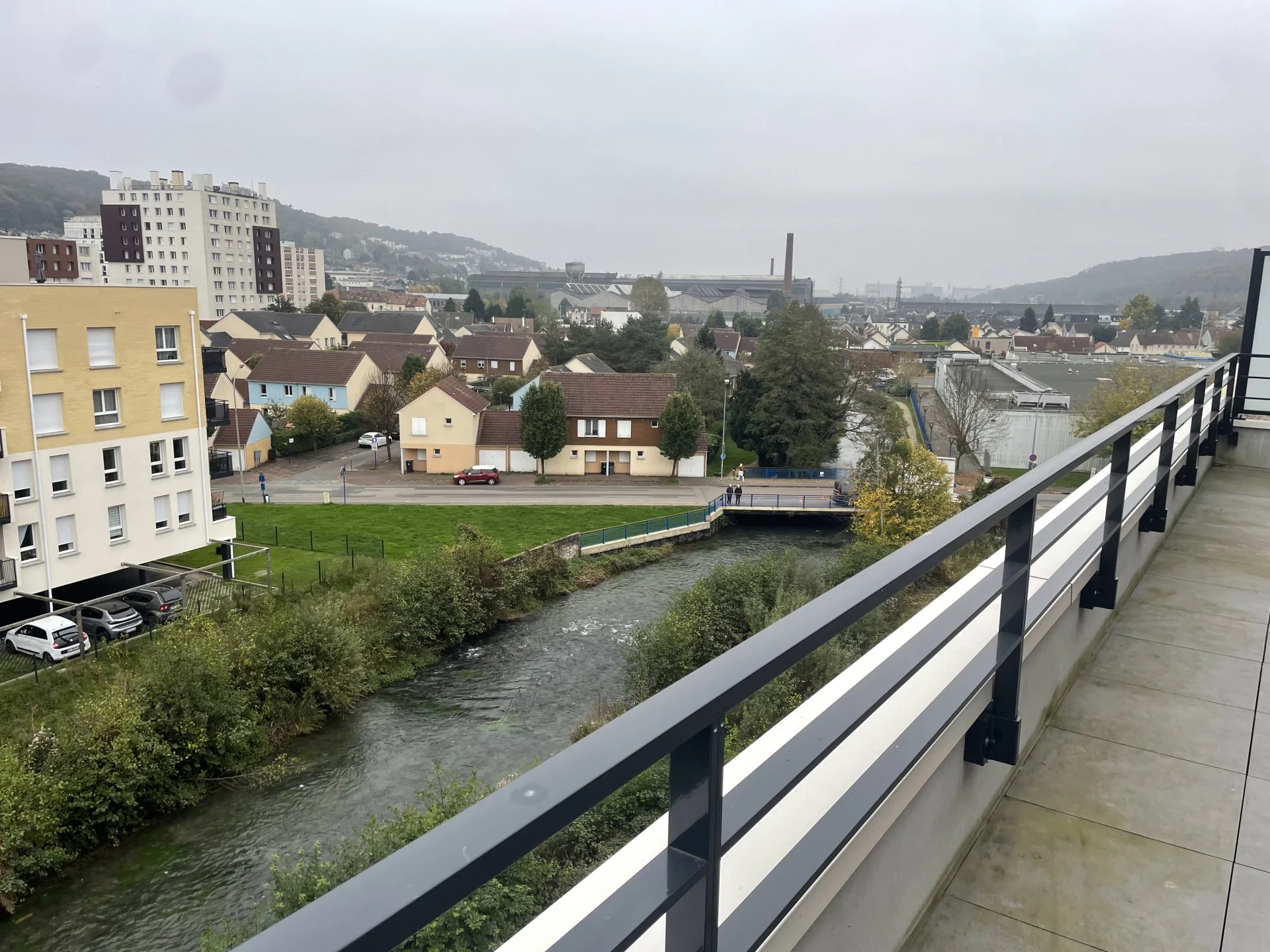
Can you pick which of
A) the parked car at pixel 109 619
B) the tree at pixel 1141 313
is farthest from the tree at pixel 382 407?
the tree at pixel 1141 313

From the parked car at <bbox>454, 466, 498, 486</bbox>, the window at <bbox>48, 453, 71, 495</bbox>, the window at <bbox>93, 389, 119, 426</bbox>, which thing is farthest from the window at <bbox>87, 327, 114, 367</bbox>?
the parked car at <bbox>454, 466, 498, 486</bbox>

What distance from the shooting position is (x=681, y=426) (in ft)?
117

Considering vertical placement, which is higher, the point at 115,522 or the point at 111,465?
the point at 111,465

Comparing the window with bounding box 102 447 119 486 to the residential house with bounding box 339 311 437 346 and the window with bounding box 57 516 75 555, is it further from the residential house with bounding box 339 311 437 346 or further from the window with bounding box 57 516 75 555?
the residential house with bounding box 339 311 437 346

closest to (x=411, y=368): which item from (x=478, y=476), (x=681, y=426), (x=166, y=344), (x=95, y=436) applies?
(x=478, y=476)

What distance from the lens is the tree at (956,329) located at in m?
111

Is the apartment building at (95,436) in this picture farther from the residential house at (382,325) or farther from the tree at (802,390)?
the residential house at (382,325)

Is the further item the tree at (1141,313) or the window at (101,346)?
the tree at (1141,313)

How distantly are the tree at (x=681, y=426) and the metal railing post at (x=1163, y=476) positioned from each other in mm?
30648

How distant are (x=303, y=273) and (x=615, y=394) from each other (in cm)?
10175

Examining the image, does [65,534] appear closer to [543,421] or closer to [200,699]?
[200,699]

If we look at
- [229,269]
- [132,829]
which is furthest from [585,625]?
[229,269]

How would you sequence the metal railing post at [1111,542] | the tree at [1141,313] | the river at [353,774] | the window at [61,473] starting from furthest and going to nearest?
the tree at [1141,313], the window at [61,473], the river at [353,774], the metal railing post at [1111,542]

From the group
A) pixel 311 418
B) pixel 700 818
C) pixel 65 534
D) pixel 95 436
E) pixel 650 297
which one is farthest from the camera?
pixel 650 297
